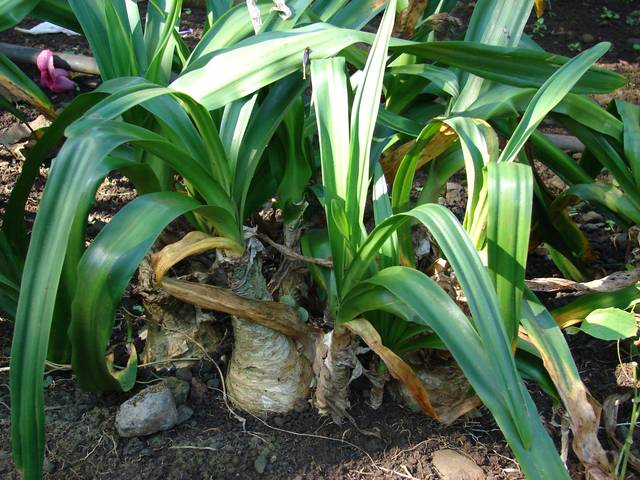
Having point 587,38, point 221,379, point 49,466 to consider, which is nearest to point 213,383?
point 221,379

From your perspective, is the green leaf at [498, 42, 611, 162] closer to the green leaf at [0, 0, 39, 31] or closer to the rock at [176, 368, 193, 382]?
the rock at [176, 368, 193, 382]

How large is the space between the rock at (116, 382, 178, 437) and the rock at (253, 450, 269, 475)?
7.0 inches

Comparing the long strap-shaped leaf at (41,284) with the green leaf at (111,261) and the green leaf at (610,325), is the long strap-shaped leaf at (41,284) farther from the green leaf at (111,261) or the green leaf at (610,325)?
the green leaf at (610,325)

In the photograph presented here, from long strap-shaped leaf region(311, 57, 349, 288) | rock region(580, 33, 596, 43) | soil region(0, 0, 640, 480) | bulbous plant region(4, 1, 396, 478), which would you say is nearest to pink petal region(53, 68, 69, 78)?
bulbous plant region(4, 1, 396, 478)

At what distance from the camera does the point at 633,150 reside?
1509 mm

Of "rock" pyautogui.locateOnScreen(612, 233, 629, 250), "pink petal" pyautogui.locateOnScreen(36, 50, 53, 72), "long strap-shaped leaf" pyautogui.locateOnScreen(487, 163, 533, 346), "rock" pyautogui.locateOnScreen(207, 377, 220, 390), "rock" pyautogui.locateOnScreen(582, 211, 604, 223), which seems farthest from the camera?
"pink petal" pyautogui.locateOnScreen(36, 50, 53, 72)

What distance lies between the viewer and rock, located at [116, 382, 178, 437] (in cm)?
137

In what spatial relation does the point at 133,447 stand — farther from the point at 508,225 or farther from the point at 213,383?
the point at 508,225

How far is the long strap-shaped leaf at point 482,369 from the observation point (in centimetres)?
99

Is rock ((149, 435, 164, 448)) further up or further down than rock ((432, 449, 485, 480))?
further up

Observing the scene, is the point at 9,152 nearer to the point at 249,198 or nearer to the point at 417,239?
the point at 249,198

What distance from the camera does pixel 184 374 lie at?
1.54 metres

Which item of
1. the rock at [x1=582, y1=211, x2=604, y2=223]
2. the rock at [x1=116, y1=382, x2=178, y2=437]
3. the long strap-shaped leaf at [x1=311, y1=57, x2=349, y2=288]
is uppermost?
the long strap-shaped leaf at [x1=311, y1=57, x2=349, y2=288]

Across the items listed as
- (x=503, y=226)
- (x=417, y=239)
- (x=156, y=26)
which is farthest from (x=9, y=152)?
(x=503, y=226)
